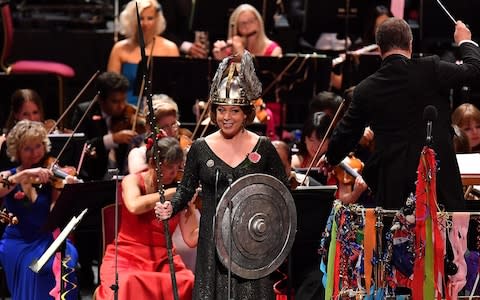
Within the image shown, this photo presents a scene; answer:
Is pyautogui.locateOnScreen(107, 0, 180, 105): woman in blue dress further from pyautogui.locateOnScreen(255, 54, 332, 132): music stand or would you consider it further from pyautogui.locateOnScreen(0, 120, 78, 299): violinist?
pyautogui.locateOnScreen(0, 120, 78, 299): violinist

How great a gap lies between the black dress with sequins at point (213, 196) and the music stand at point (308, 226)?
0.48 m

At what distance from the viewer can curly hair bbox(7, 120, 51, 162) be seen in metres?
6.97

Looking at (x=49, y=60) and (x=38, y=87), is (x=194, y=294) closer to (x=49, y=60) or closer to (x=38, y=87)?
(x=38, y=87)

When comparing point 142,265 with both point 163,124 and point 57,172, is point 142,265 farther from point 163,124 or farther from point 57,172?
point 163,124

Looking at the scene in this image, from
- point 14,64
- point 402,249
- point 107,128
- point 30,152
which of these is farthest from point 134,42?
point 402,249

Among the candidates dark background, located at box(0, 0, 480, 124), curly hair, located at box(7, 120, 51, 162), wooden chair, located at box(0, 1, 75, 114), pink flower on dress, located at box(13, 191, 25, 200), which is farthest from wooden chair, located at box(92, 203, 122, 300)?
wooden chair, located at box(0, 1, 75, 114)

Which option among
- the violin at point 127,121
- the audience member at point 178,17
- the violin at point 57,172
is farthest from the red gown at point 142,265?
the audience member at point 178,17

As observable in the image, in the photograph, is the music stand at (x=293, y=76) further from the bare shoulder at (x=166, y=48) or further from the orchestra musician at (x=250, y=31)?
the bare shoulder at (x=166, y=48)

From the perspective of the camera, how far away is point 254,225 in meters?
5.64

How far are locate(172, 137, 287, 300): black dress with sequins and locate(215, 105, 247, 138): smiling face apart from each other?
124mm

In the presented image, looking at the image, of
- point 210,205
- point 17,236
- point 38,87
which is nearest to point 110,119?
point 38,87

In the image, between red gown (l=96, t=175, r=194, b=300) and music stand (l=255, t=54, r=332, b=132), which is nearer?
red gown (l=96, t=175, r=194, b=300)

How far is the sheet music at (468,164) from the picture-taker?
20.5 feet

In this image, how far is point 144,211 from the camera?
260 inches
